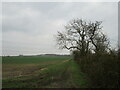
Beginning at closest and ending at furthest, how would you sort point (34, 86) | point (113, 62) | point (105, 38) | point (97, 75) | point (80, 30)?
1. point (113, 62)
2. point (97, 75)
3. point (34, 86)
4. point (105, 38)
5. point (80, 30)

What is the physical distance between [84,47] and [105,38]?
505 cm

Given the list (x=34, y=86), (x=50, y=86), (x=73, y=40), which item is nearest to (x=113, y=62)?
(x=50, y=86)

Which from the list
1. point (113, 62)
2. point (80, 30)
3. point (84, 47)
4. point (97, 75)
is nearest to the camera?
point (113, 62)

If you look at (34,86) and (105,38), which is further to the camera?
(105,38)

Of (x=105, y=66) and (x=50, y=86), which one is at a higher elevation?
(x=105, y=66)

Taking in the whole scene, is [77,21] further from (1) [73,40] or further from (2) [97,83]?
(2) [97,83]

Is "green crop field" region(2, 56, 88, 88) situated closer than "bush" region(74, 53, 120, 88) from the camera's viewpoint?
No

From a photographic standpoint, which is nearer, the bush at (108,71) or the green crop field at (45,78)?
the bush at (108,71)

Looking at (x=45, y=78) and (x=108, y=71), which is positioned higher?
(x=108, y=71)

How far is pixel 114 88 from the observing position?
10.2 meters

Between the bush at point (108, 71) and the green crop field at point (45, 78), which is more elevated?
the bush at point (108, 71)

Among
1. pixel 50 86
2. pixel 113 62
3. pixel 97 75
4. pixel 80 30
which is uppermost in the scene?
pixel 80 30

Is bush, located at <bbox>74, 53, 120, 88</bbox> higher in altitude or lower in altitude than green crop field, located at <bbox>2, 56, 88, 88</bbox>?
higher

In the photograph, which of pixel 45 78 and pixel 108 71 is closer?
pixel 108 71
